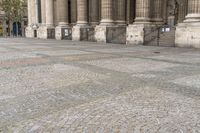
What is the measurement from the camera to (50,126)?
3947 millimetres

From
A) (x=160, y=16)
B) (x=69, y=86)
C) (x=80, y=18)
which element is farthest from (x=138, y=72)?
(x=80, y=18)

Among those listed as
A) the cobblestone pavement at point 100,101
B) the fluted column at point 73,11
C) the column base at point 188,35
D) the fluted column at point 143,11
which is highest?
the fluted column at point 73,11

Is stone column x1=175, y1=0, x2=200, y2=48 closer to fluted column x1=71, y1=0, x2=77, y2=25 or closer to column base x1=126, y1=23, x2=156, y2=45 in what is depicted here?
column base x1=126, y1=23, x2=156, y2=45

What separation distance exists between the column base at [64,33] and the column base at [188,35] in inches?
683

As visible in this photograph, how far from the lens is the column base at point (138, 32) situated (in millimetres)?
22147

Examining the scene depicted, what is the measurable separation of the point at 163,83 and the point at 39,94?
3290 millimetres

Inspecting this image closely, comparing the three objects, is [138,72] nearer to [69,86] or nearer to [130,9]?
[69,86]

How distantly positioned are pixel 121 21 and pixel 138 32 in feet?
17.2

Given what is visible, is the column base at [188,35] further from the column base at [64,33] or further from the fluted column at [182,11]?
the column base at [64,33]

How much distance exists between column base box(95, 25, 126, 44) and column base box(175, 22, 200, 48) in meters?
7.31

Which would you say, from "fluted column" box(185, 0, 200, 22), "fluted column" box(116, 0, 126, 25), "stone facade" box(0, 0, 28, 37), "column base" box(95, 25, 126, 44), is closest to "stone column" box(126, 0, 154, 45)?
"column base" box(95, 25, 126, 44)

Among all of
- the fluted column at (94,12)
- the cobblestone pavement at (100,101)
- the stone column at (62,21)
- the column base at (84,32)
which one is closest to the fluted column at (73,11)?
the stone column at (62,21)

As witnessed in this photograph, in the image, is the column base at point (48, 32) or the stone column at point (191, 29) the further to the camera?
the column base at point (48, 32)

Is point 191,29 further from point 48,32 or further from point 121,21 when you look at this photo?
point 48,32
